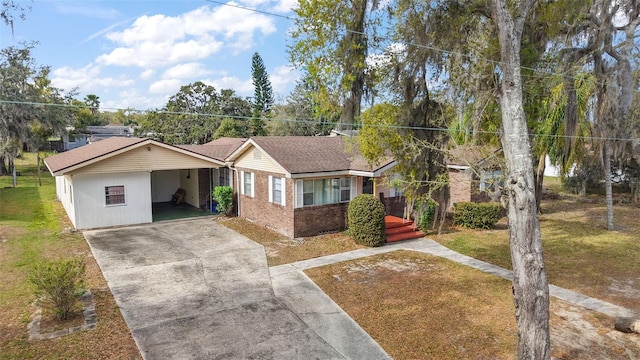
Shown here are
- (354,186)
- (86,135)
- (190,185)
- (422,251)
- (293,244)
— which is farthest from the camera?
(86,135)

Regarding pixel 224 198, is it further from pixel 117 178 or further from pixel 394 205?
pixel 394 205

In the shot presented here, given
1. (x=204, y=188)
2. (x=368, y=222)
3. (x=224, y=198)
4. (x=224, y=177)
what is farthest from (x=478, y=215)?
(x=204, y=188)

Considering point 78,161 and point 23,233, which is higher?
point 78,161

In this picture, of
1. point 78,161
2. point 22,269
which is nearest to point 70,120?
point 78,161

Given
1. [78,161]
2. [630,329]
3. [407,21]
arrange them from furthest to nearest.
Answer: [78,161] < [407,21] < [630,329]

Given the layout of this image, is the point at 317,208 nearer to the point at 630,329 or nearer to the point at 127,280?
the point at 127,280
